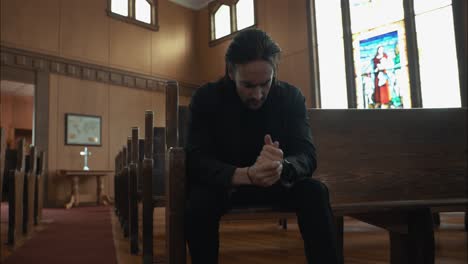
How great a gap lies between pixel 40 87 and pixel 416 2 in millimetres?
6823

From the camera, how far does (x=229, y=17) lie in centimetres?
1008

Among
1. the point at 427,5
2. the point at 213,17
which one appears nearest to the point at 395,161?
the point at 427,5

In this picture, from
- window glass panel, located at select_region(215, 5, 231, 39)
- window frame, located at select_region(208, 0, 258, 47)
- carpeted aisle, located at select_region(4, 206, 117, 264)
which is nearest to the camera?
carpeted aisle, located at select_region(4, 206, 117, 264)

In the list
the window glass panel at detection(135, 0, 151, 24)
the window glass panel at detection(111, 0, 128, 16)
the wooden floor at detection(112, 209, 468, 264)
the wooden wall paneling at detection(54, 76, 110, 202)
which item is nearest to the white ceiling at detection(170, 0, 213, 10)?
the window glass panel at detection(135, 0, 151, 24)

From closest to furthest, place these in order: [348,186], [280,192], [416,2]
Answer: [280,192] < [348,186] < [416,2]

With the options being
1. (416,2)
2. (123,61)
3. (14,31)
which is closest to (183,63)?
(123,61)

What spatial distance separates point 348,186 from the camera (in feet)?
6.30

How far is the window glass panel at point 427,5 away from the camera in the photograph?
6.36 m

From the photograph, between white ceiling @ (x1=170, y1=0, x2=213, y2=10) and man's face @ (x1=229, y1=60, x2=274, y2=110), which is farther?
white ceiling @ (x1=170, y1=0, x2=213, y2=10)

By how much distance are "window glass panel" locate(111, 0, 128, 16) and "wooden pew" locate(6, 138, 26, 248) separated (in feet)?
22.1

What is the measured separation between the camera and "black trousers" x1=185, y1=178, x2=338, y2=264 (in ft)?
3.99

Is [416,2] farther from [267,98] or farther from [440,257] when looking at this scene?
[267,98]

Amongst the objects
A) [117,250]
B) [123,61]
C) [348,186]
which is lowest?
[117,250]

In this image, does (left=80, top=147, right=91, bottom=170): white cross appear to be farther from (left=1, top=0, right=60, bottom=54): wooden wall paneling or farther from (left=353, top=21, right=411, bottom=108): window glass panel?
(left=353, top=21, right=411, bottom=108): window glass panel
